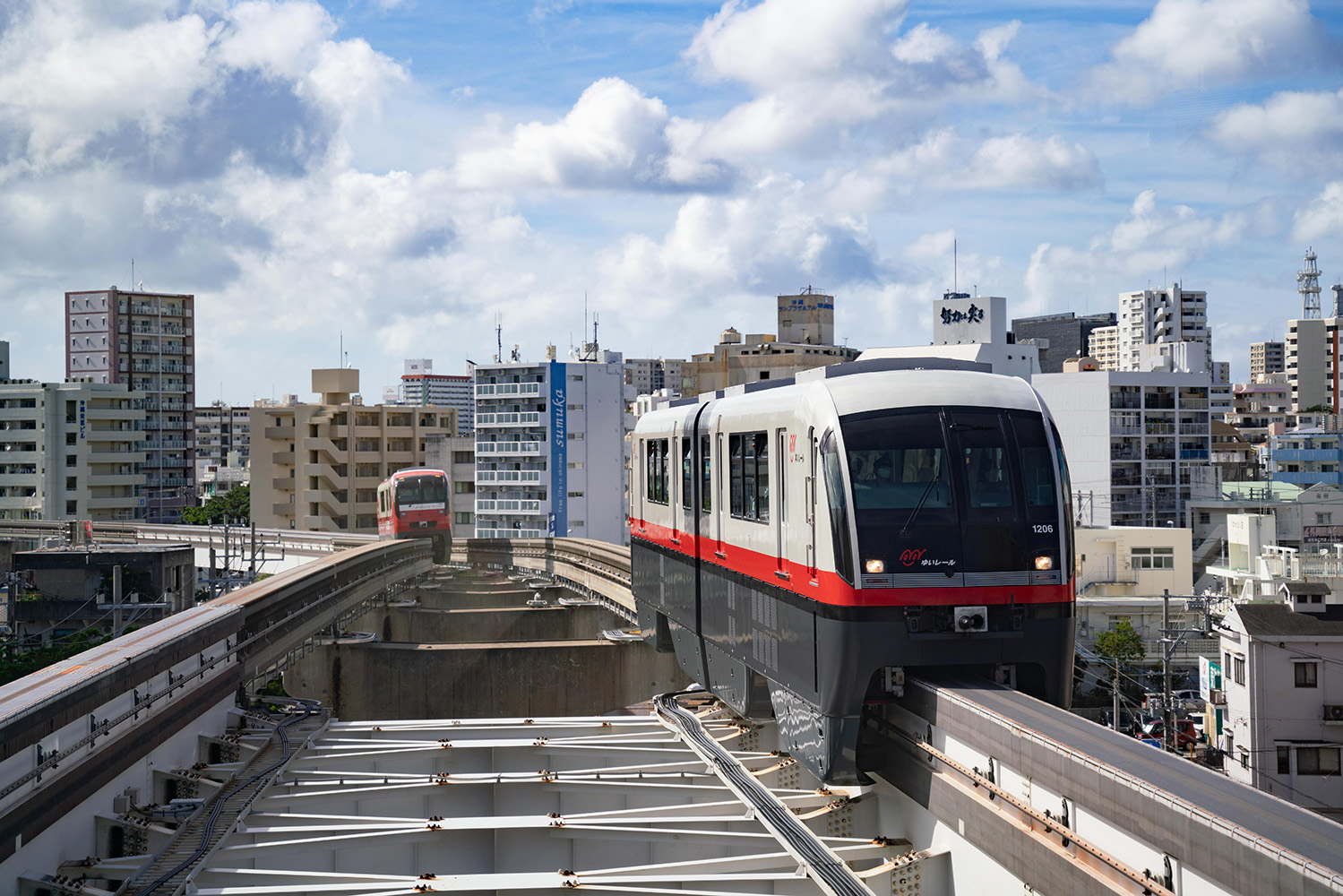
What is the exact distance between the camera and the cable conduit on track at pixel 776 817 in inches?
361

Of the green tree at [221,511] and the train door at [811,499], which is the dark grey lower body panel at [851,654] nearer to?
the train door at [811,499]

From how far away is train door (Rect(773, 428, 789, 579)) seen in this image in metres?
11.4

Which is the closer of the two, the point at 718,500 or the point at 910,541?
the point at 910,541

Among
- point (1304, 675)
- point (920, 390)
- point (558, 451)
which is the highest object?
point (558, 451)

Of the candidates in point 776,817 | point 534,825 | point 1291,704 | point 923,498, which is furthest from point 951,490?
point 1291,704

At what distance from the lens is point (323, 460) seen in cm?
8669

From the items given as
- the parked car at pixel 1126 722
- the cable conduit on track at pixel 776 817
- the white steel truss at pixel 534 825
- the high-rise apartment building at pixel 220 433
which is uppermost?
the high-rise apartment building at pixel 220 433

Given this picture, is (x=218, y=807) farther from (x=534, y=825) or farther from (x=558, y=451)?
(x=558, y=451)

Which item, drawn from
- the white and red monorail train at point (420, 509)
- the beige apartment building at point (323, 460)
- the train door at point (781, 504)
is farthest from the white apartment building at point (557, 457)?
the train door at point (781, 504)

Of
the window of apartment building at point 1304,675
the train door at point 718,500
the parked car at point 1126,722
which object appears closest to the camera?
the train door at point 718,500

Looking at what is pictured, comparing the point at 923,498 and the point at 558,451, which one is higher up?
the point at 558,451

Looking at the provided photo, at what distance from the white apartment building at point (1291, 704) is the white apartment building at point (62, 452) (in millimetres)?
73229

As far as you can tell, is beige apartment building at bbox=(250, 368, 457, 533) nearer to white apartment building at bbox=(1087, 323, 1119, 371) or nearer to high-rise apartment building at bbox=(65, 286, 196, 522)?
high-rise apartment building at bbox=(65, 286, 196, 522)

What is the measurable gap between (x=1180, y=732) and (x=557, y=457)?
158ft
